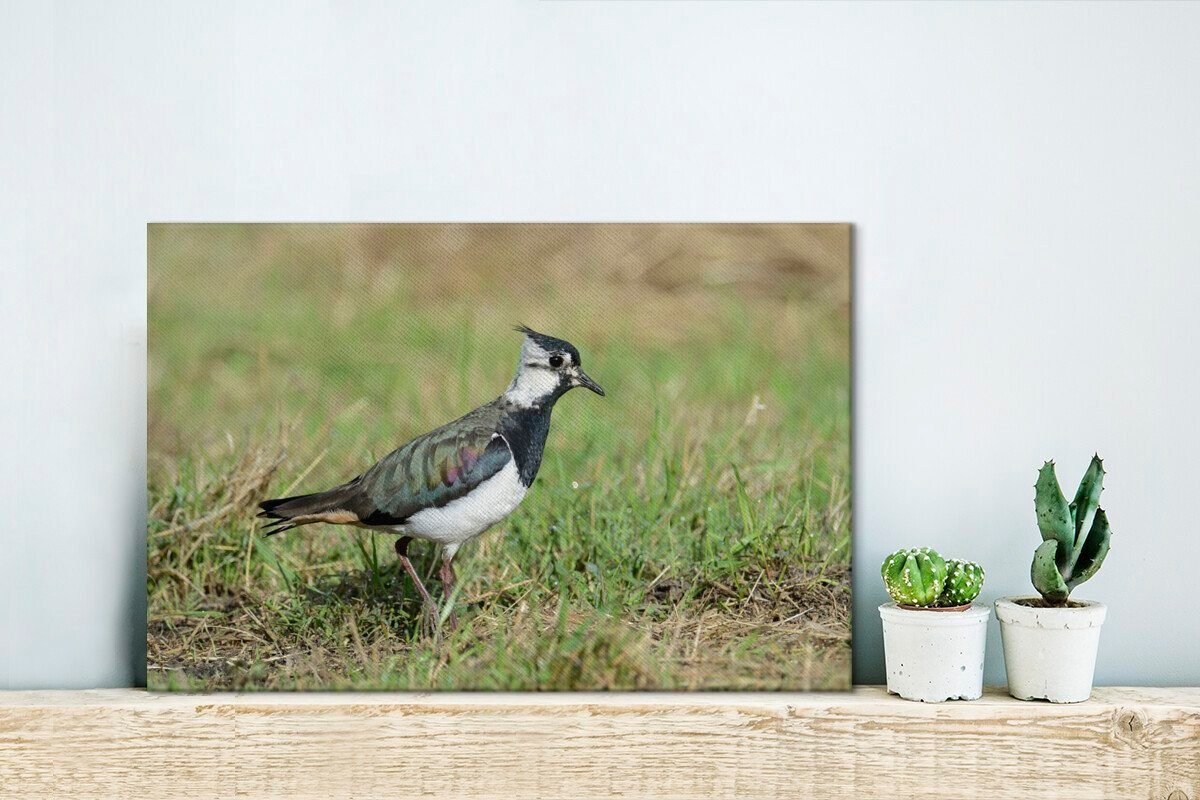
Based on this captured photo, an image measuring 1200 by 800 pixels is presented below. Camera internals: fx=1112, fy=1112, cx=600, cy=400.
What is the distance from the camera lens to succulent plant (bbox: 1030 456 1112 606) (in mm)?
1541

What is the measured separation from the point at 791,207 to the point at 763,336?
7.9 inches

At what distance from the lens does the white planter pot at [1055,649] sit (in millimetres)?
1544

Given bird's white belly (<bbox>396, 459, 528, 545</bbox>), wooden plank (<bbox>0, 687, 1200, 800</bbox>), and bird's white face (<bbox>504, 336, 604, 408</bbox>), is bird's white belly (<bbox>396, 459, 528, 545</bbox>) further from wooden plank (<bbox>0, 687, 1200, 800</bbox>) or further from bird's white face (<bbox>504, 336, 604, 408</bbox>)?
wooden plank (<bbox>0, 687, 1200, 800</bbox>)

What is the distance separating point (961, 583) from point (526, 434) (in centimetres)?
66

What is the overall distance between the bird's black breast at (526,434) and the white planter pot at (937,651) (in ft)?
1.81

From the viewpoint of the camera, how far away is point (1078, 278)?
1.68 m

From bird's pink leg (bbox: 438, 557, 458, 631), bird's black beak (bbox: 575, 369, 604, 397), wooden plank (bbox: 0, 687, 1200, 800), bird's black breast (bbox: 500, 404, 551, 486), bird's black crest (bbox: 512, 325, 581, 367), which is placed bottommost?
wooden plank (bbox: 0, 687, 1200, 800)

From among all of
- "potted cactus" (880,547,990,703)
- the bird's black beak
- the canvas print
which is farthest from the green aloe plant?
the bird's black beak

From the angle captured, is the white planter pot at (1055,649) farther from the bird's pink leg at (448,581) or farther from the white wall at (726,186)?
the bird's pink leg at (448,581)

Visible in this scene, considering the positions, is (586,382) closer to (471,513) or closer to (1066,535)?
(471,513)

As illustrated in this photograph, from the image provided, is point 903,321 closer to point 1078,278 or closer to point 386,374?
point 1078,278

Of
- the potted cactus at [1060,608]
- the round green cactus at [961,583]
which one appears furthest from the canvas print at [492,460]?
the potted cactus at [1060,608]

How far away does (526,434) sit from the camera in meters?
1.66

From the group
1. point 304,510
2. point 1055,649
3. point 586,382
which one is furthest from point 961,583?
point 304,510
